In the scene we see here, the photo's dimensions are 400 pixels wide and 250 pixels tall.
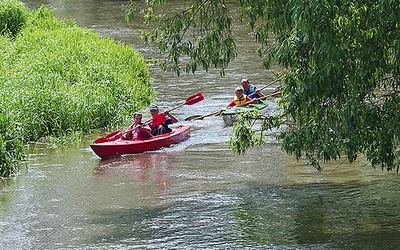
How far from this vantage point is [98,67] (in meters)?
18.6

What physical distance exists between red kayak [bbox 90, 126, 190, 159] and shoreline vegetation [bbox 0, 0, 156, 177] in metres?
1.39

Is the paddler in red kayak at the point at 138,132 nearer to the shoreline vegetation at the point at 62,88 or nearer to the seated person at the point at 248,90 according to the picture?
the shoreline vegetation at the point at 62,88

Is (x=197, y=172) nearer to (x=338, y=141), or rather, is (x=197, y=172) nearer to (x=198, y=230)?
(x=198, y=230)

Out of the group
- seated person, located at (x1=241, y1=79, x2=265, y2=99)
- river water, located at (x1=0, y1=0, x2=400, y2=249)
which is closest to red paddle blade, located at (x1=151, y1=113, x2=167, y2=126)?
river water, located at (x1=0, y1=0, x2=400, y2=249)

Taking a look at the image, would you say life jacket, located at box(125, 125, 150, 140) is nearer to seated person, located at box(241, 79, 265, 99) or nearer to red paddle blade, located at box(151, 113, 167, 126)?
red paddle blade, located at box(151, 113, 167, 126)

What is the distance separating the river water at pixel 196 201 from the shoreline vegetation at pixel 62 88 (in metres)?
0.52

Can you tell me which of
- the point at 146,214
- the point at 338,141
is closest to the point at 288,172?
the point at 146,214

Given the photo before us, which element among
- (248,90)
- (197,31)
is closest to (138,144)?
(248,90)

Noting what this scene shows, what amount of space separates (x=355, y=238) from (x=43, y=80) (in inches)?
379

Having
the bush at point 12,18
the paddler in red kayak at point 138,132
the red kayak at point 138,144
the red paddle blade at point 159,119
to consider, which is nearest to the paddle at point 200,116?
the red kayak at point 138,144

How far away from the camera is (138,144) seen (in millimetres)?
14469

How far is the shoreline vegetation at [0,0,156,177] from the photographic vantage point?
14969 millimetres

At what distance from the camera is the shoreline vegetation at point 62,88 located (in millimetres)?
14969

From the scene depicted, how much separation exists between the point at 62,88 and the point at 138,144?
3.03 meters
